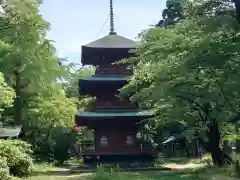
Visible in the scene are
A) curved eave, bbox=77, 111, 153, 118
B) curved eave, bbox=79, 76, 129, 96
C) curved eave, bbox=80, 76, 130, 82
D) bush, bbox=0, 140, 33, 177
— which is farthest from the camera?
curved eave, bbox=79, 76, 129, 96

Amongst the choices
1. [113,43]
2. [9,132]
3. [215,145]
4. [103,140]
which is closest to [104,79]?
[113,43]

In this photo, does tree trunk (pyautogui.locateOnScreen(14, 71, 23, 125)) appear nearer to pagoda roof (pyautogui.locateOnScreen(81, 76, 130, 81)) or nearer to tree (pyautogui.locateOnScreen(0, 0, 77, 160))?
tree (pyautogui.locateOnScreen(0, 0, 77, 160))

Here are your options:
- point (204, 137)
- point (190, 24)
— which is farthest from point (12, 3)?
point (204, 137)

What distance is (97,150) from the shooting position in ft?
108

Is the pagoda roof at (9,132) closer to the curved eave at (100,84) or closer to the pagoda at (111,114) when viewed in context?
the pagoda at (111,114)

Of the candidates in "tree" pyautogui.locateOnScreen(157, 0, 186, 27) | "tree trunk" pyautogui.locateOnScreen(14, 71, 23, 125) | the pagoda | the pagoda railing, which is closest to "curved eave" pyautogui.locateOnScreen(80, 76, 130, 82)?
the pagoda

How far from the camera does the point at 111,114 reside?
31984mm

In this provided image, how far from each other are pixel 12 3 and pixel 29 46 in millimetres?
7520

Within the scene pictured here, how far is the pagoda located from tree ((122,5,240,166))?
308 centimetres

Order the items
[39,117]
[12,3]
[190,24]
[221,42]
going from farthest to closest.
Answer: [39,117] → [12,3] → [190,24] → [221,42]

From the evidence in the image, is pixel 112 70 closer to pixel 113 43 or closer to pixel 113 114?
pixel 113 43

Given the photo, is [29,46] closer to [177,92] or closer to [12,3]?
[12,3]

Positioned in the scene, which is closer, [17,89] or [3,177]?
[3,177]

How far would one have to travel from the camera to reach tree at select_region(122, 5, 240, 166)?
57.4ft
